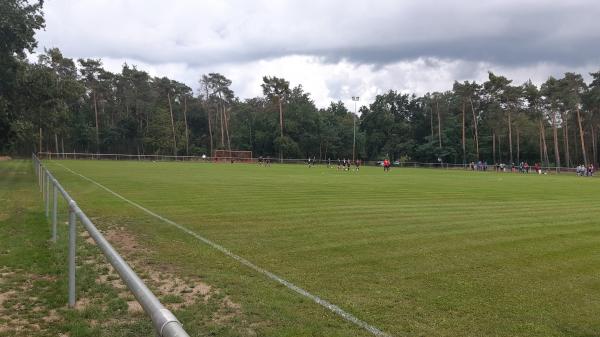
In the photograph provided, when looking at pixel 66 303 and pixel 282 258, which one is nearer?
pixel 66 303

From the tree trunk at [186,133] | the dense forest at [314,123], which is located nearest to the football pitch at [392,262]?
the dense forest at [314,123]

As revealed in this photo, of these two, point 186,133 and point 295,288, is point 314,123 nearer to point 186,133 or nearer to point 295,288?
point 186,133

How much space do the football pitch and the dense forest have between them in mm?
82800

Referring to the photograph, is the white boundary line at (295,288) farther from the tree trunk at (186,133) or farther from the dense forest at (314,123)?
the tree trunk at (186,133)

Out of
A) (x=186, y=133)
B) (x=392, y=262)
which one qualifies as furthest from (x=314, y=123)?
(x=392, y=262)

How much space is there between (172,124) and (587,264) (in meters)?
104

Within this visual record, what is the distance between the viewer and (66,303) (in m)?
5.91

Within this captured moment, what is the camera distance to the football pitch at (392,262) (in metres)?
5.50

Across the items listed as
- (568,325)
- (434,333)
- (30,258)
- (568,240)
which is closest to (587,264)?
(568,240)

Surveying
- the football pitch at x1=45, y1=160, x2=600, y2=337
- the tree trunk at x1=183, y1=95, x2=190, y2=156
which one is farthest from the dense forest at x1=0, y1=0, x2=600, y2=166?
the football pitch at x1=45, y1=160, x2=600, y2=337

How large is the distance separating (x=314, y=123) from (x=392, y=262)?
9758cm

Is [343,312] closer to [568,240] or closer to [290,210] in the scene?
[568,240]

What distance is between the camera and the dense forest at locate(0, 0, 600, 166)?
9569 centimetres

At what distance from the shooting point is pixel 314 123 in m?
105
